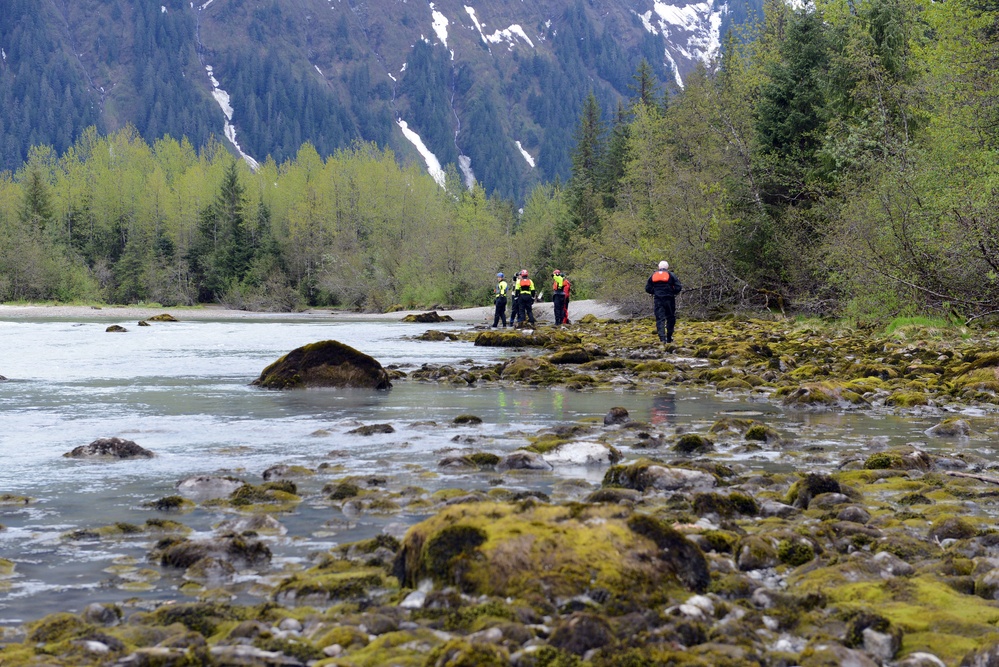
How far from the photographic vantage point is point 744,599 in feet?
16.1

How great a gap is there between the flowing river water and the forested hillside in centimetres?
831

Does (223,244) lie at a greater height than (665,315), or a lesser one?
greater

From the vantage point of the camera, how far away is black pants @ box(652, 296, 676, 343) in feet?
77.6

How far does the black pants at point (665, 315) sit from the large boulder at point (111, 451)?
15552mm

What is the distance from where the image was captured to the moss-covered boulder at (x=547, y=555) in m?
4.80

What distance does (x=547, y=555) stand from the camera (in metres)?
4.96

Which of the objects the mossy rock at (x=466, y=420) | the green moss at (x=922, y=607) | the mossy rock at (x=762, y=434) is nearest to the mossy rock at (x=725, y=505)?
the green moss at (x=922, y=607)

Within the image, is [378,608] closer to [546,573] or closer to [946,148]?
[546,573]

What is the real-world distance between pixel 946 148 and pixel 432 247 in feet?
177

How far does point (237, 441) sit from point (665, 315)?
51.1 feet

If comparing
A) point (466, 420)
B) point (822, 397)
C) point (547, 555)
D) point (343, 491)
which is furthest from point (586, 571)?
point (822, 397)

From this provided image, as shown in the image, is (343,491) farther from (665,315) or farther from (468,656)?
(665,315)

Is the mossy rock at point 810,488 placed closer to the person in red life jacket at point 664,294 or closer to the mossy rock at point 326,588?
the mossy rock at point 326,588

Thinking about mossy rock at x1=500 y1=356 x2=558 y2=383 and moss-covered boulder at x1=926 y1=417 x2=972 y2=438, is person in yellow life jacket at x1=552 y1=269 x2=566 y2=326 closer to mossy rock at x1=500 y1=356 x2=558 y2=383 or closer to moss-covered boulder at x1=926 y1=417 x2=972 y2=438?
mossy rock at x1=500 y1=356 x2=558 y2=383
